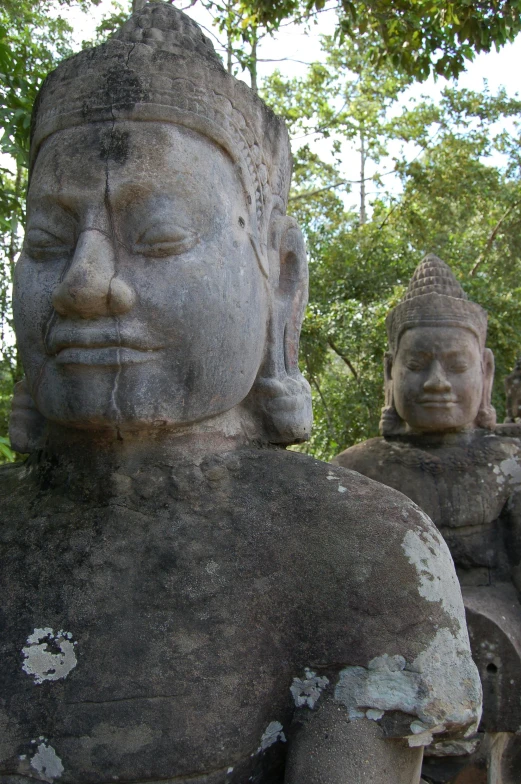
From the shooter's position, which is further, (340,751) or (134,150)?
(134,150)

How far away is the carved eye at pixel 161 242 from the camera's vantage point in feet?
5.86

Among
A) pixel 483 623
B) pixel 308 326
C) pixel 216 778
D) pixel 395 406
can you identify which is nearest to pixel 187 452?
pixel 216 778

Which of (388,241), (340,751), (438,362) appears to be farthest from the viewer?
(388,241)

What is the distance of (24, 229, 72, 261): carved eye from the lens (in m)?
1.88

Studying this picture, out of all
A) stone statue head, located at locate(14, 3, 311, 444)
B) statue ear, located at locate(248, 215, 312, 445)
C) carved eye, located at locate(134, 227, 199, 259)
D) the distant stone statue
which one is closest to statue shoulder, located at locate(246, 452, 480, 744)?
statue ear, located at locate(248, 215, 312, 445)

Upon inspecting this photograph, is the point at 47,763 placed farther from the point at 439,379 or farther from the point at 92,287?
the point at 439,379

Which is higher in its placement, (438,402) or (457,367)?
(457,367)

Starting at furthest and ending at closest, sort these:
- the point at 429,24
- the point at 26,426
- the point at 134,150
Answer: the point at 429,24
the point at 26,426
the point at 134,150

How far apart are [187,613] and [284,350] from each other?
0.81 metres

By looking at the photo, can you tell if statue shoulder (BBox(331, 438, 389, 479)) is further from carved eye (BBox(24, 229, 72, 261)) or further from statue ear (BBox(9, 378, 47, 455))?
carved eye (BBox(24, 229, 72, 261))

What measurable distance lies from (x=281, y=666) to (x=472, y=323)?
3.08 metres

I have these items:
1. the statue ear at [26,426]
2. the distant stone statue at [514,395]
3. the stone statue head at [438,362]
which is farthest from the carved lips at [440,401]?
the statue ear at [26,426]

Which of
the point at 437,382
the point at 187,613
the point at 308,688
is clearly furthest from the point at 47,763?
the point at 437,382

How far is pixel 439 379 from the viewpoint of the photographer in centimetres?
419
